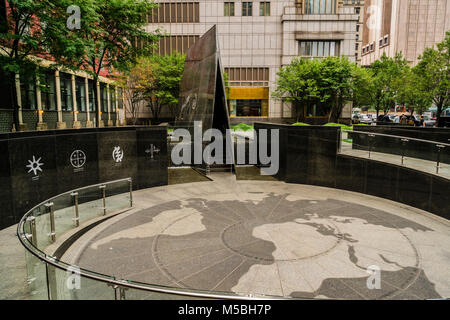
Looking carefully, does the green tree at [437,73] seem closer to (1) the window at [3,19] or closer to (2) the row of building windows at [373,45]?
(1) the window at [3,19]

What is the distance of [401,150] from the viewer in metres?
10.8

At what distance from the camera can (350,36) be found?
4812 cm

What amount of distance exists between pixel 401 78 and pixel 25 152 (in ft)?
139

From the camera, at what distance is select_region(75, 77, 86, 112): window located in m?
35.5

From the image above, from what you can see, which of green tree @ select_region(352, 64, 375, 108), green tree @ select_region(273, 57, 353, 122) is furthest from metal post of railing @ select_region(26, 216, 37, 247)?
green tree @ select_region(352, 64, 375, 108)

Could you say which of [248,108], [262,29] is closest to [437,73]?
[262,29]

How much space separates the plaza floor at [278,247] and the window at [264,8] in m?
45.3

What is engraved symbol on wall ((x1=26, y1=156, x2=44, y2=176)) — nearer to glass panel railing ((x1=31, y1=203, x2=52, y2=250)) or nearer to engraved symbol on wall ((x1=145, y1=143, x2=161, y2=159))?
glass panel railing ((x1=31, y1=203, x2=52, y2=250))

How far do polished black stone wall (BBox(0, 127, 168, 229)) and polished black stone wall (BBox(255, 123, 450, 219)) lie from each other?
222 inches

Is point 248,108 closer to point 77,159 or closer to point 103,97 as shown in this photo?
point 103,97

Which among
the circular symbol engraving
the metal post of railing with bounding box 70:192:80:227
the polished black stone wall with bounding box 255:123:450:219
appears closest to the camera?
the metal post of railing with bounding box 70:192:80:227
